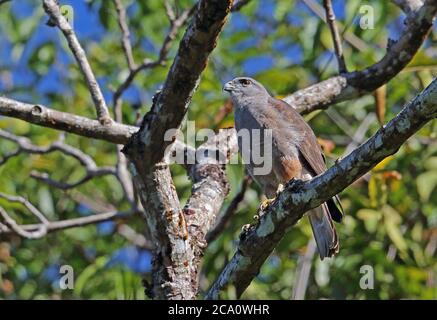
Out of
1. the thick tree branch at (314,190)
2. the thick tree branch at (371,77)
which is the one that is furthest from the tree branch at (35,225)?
the thick tree branch at (314,190)

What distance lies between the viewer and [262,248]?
4.37 metres

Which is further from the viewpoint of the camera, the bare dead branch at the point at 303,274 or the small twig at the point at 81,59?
the bare dead branch at the point at 303,274

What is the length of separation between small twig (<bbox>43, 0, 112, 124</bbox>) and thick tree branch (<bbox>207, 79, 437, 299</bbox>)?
1410 mm

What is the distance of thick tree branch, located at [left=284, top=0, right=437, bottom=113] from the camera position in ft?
19.3

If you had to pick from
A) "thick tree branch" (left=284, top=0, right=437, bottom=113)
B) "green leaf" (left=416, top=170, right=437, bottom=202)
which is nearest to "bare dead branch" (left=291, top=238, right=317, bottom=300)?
"green leaf" (left=416, top=170, right=437, bottom=202)

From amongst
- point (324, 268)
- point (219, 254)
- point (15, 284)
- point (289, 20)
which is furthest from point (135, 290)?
point (289, 20)

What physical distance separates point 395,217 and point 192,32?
12.2 feet

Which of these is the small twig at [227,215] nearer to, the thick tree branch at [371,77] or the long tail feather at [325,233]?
the long tail feather at [325,233]

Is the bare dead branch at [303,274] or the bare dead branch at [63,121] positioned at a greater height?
the bare dead branch at [63,121]

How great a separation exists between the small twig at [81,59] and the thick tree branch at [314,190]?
1410 millimetres

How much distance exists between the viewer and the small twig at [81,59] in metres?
5.31

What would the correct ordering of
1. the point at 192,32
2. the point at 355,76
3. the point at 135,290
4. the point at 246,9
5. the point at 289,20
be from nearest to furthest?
the point at 192,32, the point at 135,290, the point at 355,76, the point at 246,9, the point at 289,20

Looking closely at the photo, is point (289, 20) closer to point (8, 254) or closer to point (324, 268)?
point (324, 268)

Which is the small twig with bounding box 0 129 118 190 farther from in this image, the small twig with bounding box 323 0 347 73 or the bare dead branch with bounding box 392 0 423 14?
the bare dead branch with bounding box 392 0 423 14
